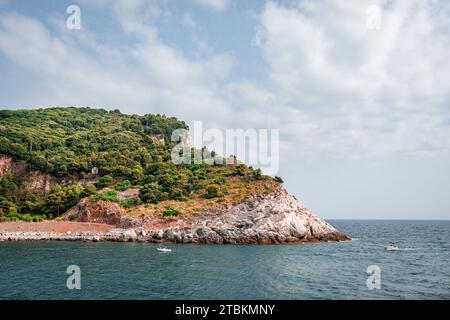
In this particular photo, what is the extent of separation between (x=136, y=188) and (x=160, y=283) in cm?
5175

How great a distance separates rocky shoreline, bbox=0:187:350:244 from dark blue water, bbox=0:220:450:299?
645 centimetres

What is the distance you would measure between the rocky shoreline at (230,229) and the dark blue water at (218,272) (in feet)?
21.2

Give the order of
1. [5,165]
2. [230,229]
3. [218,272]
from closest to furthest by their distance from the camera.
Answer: [218,272] < [230,229] < [5,165]

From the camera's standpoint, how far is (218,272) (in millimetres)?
33812

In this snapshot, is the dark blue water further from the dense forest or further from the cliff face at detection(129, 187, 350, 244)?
the dense forest

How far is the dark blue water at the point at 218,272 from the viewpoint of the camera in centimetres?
2677

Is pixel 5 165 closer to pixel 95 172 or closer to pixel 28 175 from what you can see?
pixel 28 175

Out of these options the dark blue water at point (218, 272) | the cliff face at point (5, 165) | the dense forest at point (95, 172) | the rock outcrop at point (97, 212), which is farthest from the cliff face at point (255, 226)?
the cliff face at point (5, 165)

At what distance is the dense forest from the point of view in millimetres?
73875

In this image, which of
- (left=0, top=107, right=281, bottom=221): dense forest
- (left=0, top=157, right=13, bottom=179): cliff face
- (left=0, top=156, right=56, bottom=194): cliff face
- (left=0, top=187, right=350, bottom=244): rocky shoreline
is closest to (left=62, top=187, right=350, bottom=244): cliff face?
(left=0, top=187, right=350, bottom=244): rocky shoreline

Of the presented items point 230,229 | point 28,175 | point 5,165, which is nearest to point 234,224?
point 230,229

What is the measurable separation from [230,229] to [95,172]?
144 ft

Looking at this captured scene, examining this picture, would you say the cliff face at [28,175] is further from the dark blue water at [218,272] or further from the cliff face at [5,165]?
the dark blue water at [218,272]

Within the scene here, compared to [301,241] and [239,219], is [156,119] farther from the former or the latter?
[301,241]
